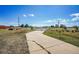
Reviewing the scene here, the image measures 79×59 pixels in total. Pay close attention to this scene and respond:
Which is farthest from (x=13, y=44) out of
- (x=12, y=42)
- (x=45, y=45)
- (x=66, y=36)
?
(x=66, y=36)

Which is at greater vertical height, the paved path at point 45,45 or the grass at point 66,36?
the grass at point 66,36

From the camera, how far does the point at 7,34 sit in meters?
4.51

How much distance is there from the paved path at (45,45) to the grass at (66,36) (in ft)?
0.21

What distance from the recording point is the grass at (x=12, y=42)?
4355 millimetres

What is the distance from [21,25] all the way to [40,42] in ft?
1.54

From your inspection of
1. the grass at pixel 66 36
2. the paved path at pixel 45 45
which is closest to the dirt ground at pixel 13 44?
the paved path at pixel 45 45

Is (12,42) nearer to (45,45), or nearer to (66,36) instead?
(45,45)

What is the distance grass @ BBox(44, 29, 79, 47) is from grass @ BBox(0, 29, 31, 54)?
468 millimetres

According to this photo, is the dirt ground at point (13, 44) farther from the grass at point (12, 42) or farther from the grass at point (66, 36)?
the grass at point (66, 36)

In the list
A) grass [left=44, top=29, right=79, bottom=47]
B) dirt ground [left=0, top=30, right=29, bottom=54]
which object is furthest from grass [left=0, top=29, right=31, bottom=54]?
grass [left=44, top=29, right=79, bottom=47]

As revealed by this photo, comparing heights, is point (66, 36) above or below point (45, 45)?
above

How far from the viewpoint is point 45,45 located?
174 inches

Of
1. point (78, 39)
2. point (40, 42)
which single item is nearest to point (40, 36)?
point (40, 42)

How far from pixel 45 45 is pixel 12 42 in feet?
1.97
